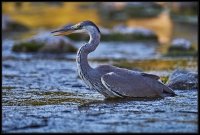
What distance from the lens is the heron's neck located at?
11766 millimetres

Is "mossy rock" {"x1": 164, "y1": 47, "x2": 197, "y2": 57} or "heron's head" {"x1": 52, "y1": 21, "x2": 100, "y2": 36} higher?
"heron's head" {"x1": 52, "y1": 21, "x2": 100, "y2": 36}

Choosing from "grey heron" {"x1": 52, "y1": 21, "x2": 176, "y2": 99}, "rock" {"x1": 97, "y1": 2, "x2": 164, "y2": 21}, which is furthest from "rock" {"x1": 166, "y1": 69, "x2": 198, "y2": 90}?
"rock" {"x1": 97, "y1": 2, "x2": 164, "y2": 21}

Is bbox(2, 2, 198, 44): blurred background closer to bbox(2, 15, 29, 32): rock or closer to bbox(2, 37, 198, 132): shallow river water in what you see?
bbox(2, 15, 29, 32): rock

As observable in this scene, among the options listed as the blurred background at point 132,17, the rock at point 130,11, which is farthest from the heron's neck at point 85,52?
the rock at point 130,11

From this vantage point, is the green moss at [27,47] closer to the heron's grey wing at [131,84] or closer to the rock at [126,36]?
the rock at [126,36]

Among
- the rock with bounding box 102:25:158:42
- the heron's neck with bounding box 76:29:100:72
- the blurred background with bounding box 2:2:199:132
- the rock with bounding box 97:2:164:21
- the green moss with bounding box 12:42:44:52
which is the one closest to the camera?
the blurred background with bounding box 2:2:199:132

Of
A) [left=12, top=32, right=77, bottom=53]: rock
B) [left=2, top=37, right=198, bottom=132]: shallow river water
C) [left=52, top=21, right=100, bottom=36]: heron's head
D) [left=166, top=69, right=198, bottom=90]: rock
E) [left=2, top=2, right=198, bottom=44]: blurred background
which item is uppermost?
[left=2, top=2, right=198, bottom=44]: blurred background

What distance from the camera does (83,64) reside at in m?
11.8

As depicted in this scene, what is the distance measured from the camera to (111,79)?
11.6 meters

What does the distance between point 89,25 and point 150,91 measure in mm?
1691

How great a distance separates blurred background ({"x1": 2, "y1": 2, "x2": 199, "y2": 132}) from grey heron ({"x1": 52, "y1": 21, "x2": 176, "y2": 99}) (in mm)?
355

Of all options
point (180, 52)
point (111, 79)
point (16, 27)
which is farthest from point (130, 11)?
point (111, 79)

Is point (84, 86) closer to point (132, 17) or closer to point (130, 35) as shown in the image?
point (130, 35)

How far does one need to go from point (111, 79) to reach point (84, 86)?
9.23ft
